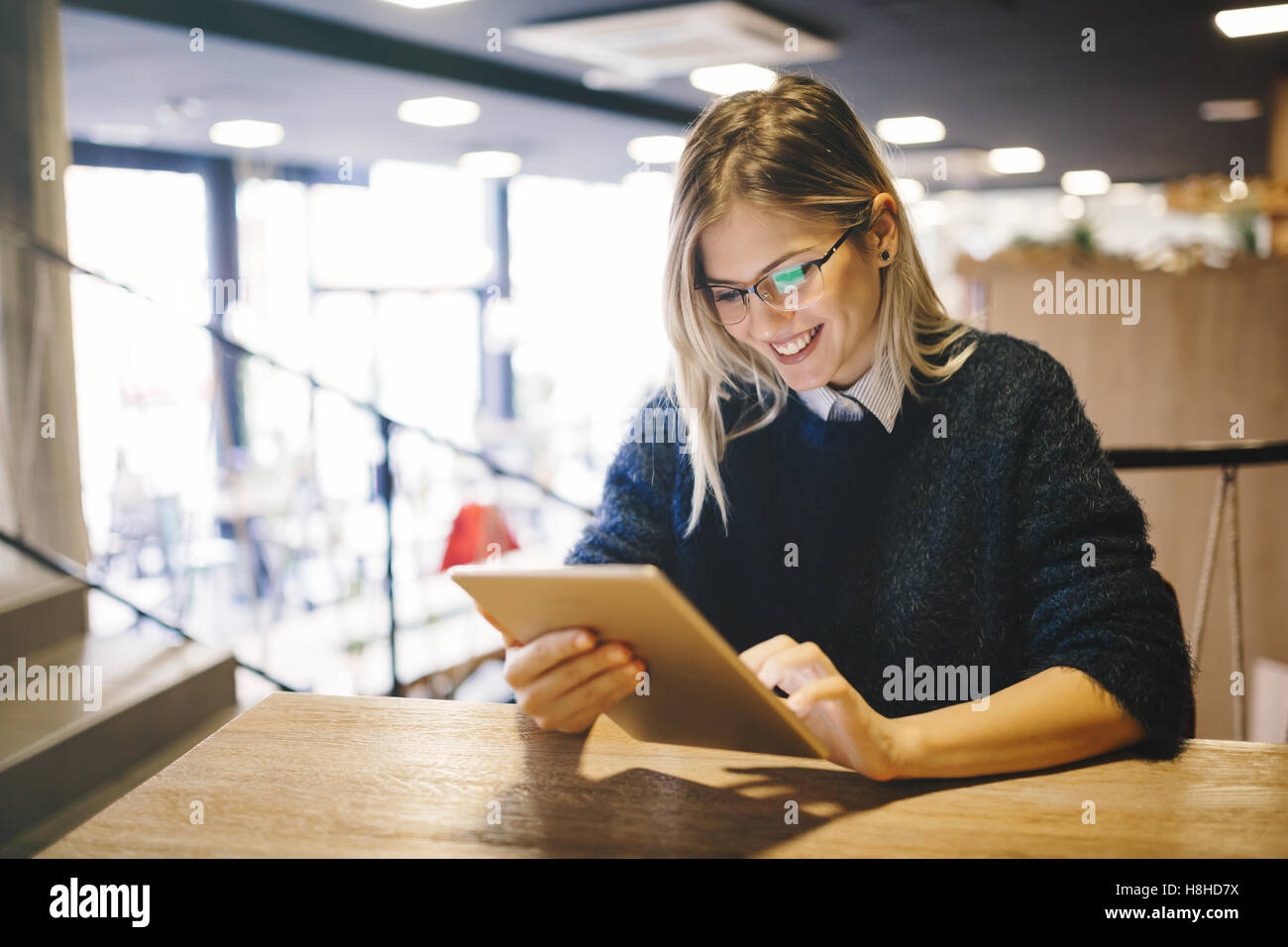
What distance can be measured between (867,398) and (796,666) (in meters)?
0.53

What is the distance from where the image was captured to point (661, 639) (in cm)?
93

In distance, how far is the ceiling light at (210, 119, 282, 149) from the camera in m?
6.50

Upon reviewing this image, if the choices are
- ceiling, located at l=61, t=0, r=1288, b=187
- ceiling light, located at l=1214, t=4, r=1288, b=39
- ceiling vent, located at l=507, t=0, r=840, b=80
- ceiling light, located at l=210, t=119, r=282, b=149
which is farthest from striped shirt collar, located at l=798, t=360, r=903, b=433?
ceiling light, located at l=210, t=119, r=282, b=149

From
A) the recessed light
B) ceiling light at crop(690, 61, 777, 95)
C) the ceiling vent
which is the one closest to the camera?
the ceiling vent

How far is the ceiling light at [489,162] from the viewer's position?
7.99 metres

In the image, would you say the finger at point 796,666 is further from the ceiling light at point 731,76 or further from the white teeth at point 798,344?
the ceiling light at point 731,76

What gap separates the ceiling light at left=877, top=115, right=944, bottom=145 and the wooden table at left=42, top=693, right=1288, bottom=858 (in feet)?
22.1

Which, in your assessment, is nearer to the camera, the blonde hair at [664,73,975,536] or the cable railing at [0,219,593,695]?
the blonde hair at [664,73,975,536]

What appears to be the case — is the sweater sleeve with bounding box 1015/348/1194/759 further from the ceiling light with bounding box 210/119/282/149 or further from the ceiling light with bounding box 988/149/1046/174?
the ceiling light with bounding box 988/149/1046/174

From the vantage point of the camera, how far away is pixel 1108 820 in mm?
885

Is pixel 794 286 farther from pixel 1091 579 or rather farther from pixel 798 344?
pixel 1091 579

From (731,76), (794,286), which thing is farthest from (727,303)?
(731,76)

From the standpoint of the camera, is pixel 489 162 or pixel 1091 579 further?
pixel 489 162
